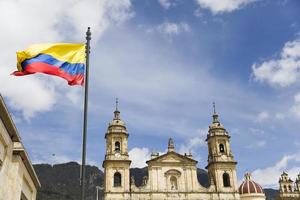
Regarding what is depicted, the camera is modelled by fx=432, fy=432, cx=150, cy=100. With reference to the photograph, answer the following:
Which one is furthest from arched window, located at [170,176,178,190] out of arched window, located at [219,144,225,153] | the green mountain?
the green mountain

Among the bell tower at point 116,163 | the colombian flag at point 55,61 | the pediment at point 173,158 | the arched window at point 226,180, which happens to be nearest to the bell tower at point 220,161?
the arched window at point 226,180

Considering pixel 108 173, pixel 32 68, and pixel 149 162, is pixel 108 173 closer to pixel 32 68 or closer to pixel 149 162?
pixel 149 162

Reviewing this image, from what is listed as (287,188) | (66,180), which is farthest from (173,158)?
(66,180)

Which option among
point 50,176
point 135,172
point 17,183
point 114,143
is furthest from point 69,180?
point 17,183

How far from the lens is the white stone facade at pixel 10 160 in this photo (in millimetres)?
13336

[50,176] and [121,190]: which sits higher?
[50,176]

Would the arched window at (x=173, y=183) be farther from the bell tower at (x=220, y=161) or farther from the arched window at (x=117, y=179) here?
the arched window at (x=117, y=179)

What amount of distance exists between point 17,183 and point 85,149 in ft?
15.2

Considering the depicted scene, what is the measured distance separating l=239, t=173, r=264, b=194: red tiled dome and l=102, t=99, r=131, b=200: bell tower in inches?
679

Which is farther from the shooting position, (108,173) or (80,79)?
(108,173)

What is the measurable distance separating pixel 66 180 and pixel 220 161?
220ft

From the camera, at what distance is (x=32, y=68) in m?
13.0

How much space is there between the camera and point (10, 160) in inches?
568

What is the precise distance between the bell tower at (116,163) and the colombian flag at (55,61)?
35.4 meters
